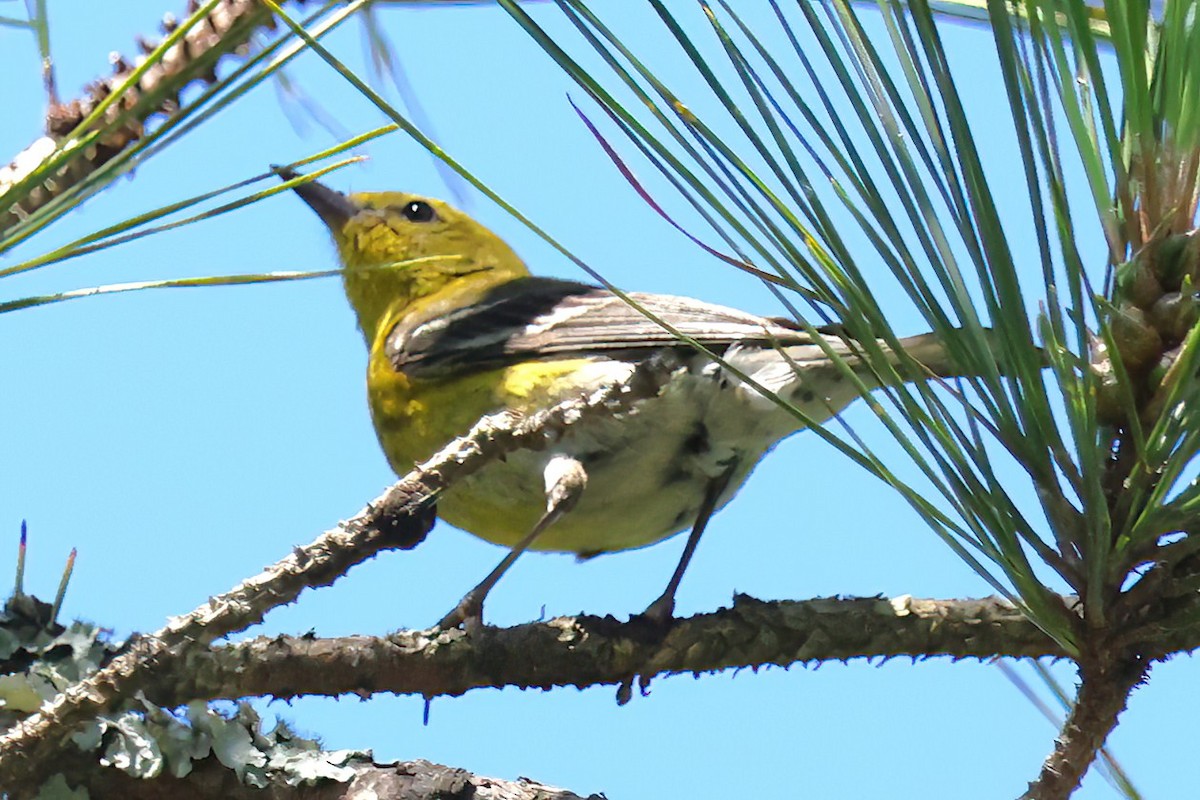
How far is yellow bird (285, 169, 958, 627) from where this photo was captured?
10.4ft

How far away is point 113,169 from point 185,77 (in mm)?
156

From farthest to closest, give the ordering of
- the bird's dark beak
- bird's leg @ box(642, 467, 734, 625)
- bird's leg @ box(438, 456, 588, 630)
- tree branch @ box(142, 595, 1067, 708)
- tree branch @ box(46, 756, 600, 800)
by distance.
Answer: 1. the bird's dark beak
2. bird's leg @ box(642, 467, 734, 625)
3. bird's leg @ box(438, 456, 588, 630)
4. tree branch @ box(142, 595, 1067, 708)
5. tree branch @ box(46, 756, 600, 800)

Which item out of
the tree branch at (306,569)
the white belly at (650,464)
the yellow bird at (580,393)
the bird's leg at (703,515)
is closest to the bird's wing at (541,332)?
the yellow bird at (580,393)

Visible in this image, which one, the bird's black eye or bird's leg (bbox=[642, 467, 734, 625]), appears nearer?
bird's leg (bbox=[642, 467, 734, 625])

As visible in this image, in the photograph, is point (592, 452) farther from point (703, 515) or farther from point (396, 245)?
point (396, 245)

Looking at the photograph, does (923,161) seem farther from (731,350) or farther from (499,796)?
(731,350)

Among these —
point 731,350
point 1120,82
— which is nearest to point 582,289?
point 731,350

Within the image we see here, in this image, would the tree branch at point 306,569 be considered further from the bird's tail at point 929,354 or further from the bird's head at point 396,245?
the bird's head at point 396,245

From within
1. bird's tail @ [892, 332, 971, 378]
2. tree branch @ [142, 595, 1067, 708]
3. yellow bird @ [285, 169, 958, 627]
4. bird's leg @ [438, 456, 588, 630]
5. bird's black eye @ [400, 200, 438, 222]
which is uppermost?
bird's black eye @ [400, 200, 438, 222]

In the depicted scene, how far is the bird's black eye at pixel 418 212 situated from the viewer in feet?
16.3

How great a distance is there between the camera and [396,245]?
488cm

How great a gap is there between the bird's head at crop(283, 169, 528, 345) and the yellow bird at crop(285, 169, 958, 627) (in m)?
0.33

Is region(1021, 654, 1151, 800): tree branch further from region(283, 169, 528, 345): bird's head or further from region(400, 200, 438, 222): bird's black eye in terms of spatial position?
region(400, 200, 438, 222): bird's black eye

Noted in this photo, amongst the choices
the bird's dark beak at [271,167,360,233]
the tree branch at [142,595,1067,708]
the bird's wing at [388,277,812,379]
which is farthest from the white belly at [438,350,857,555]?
the bird's dark beak at [271,167,360,233]
